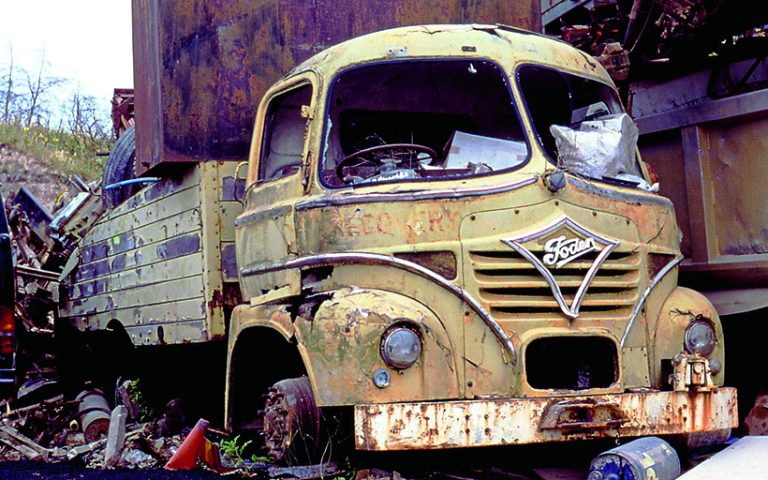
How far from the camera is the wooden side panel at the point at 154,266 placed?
623 cm

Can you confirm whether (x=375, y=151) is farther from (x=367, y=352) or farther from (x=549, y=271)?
(x=367, y=352)

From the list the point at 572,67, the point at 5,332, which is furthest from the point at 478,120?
the point at 5,332

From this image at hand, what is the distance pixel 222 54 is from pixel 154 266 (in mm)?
1484

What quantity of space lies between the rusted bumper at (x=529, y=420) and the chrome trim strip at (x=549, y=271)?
17.7 inches

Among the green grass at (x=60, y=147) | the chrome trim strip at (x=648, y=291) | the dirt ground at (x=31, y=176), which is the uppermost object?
the green grass at (x=60, y=147)

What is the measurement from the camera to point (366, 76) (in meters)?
5.61

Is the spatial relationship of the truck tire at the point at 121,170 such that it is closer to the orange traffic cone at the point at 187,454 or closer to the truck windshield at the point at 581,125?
the orange traffic cone at the point at 187,454

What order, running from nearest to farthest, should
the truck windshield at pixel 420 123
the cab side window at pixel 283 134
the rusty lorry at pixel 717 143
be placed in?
1. the truck windshield at pixel 420 123
2. the cab side window at pixel 283 134
3. the rusty lorry at pixel 717 143

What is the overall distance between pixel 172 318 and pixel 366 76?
211 cm

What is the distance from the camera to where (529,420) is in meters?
4.56

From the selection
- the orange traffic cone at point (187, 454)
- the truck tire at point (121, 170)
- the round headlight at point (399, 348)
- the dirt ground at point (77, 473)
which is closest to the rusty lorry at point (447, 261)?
the round headlight at point (399, 348)

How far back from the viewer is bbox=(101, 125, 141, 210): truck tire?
26.8 feet

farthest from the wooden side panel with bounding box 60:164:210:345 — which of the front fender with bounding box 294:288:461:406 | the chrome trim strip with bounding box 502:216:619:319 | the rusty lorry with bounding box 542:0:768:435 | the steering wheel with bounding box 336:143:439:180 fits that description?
the rusty lorry with bounding box 542:0:768:435

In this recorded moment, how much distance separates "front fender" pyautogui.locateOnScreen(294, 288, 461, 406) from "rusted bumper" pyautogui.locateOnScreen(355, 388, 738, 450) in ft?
0.45
